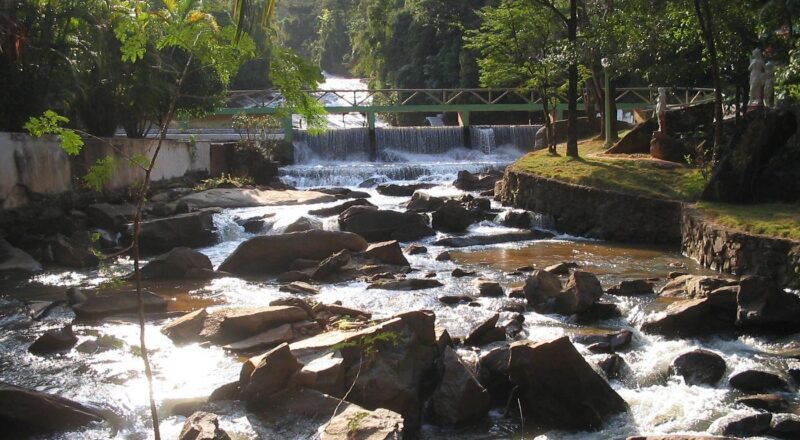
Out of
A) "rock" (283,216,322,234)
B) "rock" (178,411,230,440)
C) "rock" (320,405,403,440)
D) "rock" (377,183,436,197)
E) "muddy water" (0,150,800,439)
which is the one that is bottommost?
"muddy water" (0,150,800,439)

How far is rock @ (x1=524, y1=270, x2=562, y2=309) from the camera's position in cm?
1051

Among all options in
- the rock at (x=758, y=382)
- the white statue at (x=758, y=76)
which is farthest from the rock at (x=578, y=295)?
the white statue at (x=758, y=76)

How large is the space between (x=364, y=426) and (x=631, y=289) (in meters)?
6.89

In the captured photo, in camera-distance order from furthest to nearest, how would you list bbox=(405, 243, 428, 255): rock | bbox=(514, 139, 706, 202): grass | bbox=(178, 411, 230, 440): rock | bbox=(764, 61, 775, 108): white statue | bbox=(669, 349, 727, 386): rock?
1. bbox=(514, 139, 706, 202): grass
2. bbox=(764, 61, 775, 108): white statue
3. bbox=(405, 243, 428, 255): rock
4. bbox=(669, 349, 727, 386): rock
5. bbox=(178, 411, 230, 440): rock

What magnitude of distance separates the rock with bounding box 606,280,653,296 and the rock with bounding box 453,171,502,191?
46.0 feet

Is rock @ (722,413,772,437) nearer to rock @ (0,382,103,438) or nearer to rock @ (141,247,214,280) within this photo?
rock @ (0,382,103,438)

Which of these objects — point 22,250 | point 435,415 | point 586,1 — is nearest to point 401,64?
point 586,1

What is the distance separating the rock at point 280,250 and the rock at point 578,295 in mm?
5467

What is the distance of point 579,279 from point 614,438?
4061 millimetres

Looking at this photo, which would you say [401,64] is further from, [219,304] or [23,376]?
[23,376]

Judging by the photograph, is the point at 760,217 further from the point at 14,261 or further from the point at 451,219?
the point at 14,261

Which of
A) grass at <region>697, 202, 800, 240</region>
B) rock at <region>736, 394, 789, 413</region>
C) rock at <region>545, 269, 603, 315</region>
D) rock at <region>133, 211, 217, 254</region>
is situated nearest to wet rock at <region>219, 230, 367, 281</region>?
rock at <region>133, 211, 217, 254</region>

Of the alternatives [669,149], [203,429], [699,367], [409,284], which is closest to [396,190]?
[669,149]

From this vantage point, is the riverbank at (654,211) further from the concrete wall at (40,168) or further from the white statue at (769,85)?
the concrete wall at (40,168)
